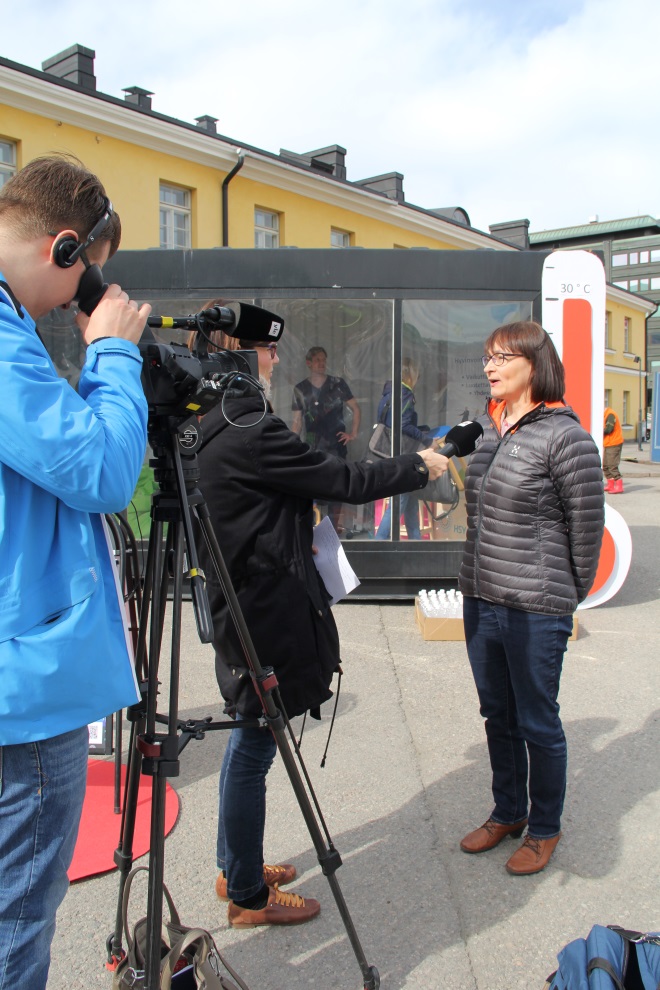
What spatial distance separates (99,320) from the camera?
153 centimetres

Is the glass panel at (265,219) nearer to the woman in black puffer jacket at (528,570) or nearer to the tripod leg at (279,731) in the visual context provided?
the woman in black puffer jacket at (528,570)

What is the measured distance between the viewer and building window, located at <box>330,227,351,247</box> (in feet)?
78.9

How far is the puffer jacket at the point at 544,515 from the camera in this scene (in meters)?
2.73

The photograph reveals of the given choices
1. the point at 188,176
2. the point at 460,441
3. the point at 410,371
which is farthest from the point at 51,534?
the point at 188,176

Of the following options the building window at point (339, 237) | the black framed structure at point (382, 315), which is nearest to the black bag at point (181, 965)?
the black framed structure at point (382, 315)

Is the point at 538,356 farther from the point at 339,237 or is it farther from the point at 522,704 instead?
the point at 339,237

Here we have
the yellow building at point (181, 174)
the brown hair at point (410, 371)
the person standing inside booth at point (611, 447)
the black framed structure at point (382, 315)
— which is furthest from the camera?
the yellow building at point (181, 174)

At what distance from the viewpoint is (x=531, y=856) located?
9.23 feet

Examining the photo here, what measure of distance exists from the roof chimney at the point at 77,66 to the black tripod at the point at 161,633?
1994 centimetres

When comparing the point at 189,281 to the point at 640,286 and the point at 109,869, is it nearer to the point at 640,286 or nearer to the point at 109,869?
the point at 109,869

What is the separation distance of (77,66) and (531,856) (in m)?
20.7

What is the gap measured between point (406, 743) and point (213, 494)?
2.11 metres

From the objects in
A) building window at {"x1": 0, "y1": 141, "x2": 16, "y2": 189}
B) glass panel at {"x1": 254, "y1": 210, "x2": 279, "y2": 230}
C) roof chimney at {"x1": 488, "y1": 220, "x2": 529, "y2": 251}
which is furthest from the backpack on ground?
roof chimney at {"x1": 488, "y1": 220, "x2": 529, "y2": 251}

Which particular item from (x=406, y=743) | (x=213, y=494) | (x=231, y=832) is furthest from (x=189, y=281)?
(x=231, y=832)
